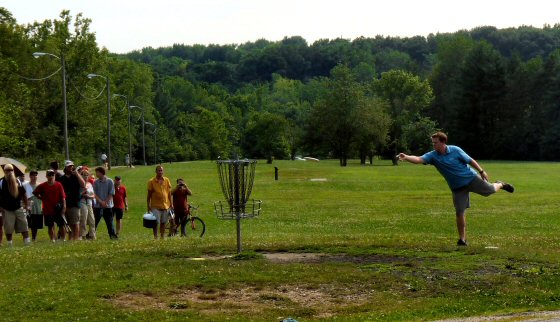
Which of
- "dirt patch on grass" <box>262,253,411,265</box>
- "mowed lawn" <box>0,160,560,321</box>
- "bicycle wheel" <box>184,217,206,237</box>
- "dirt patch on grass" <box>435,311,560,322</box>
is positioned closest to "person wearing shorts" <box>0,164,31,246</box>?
"mowed lawn" <box>0,160,560,321</box>

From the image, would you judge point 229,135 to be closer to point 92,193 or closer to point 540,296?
point 92,193

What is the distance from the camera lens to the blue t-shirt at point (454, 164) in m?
15.7

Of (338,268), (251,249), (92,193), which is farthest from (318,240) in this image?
(92,193)

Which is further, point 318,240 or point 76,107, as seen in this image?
point 76,107

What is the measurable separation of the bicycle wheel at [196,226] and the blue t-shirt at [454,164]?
992 centimetres

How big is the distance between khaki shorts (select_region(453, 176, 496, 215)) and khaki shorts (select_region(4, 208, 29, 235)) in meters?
10.5

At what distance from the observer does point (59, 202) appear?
20.7 m

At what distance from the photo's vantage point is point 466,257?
14.3 m

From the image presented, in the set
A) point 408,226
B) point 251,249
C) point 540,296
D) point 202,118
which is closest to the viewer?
point 540,296

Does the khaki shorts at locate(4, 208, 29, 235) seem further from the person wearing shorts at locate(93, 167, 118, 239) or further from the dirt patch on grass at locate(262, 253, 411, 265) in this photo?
the dirt patch on grass at locate(262, 253, 411, 265)

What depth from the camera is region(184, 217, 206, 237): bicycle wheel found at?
79.8ft

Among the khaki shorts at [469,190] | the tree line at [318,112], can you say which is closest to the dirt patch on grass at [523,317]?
the khaki shorts at [469,190]

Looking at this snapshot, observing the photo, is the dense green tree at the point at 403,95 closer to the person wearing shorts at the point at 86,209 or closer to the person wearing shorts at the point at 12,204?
the person wearing shorts at the point at 86,209

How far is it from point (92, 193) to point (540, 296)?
13684 millimetres
